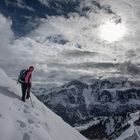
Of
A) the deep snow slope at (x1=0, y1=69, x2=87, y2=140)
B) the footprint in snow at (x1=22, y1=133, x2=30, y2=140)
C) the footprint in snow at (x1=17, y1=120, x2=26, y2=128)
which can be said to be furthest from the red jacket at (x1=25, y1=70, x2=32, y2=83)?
the footprint in snow at (x1=22, y1=133, x2=30, y2=140)

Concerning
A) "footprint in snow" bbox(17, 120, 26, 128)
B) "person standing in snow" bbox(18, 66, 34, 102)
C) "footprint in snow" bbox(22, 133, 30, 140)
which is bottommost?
"footprint in snow" bbox(22, 133, 30, 140)

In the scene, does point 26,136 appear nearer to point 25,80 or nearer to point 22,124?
point 22,124

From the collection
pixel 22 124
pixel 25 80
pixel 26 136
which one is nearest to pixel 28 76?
pixel 25 80

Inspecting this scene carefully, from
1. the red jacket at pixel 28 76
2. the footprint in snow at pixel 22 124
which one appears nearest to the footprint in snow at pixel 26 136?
the footprint in snow at pixel 22 124

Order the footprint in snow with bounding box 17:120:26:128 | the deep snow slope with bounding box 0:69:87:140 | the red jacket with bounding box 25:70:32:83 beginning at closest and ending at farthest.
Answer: the deep snow slope with bounding box 0:69:87:140
the footprint in snow with bounding box 17:120:26:128
the red jacket with bounding box 25:70:32:83

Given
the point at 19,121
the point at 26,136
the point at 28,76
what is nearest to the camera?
the point at 26,136

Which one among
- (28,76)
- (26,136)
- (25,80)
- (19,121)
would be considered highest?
(28,76)

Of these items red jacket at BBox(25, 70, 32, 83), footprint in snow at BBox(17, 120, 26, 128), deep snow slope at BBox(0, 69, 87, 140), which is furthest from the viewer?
red jacket at BBox(25, 70, 32, 83)

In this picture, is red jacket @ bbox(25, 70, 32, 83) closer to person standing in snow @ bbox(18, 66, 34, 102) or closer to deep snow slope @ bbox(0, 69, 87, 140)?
person standing in snow @ bbox(18, 66, 34, 102)

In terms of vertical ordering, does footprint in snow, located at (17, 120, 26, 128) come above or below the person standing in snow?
below

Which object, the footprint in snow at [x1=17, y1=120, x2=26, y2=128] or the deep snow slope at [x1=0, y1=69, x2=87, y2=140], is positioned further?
the footprint in snow at [x1=17, y1=120, x2=26, y2=128]

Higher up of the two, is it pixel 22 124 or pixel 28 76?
pixel 28 76

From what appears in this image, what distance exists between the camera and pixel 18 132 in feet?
64.1

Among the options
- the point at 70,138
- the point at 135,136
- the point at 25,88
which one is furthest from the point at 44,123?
the point at 135,136
